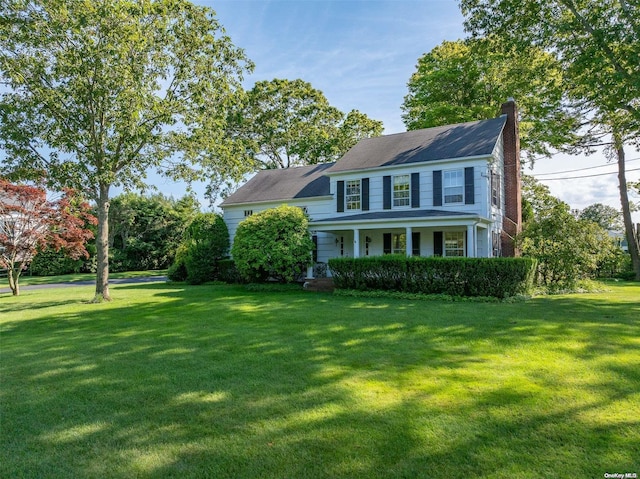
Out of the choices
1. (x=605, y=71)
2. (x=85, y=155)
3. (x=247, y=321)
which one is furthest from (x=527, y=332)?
(x=85, y=155)

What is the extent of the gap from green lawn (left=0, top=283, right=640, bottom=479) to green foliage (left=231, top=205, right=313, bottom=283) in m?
7.75

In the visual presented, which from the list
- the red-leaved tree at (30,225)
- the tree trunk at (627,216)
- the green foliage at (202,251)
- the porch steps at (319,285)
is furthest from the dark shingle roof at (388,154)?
the tree trunk at (627,216)

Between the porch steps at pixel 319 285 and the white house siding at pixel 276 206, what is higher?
the white house siding at pixel 276 206

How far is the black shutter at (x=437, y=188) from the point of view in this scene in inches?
627

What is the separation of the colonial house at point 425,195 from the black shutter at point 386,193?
0.14 ft

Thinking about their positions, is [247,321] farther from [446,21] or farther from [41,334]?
[446,21]

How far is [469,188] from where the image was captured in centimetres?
1530

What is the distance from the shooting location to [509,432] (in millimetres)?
3338

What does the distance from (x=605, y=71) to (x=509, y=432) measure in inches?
557

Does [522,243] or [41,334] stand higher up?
[522,243]

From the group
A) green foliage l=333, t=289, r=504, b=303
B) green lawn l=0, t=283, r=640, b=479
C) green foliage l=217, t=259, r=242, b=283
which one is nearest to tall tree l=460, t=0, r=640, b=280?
green foliage l=333, t=289, r=504, b=303

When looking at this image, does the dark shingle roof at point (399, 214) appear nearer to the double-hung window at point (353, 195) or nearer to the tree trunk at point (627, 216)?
the double-hung window at point (353, 195)

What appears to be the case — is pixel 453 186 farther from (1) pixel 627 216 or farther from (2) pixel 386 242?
(1) pixel 627 216

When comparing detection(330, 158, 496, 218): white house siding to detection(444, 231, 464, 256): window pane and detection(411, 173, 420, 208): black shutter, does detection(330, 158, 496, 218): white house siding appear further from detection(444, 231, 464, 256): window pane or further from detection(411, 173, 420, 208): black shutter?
detection(444, 231, 464, 256): window pane
